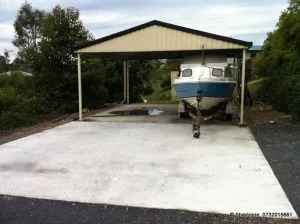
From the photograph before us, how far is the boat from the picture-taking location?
11047 mm

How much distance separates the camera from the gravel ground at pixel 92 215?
407cm

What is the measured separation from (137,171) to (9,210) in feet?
7.24

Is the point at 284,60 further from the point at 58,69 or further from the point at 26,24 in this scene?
the point at 26,24

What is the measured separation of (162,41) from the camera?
448 inches

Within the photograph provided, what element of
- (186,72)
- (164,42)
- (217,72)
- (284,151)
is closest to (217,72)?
(217,72)

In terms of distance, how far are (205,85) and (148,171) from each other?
217 inches

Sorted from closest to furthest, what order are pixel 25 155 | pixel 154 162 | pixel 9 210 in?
pixel 9 210
pixel 154 162
pixel 25 155

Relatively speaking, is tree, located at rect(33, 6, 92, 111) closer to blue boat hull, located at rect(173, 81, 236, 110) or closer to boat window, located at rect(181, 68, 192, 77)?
boat window, located at rect(181, 68, 192, 77)

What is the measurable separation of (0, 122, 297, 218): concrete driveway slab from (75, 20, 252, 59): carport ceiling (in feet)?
9.58

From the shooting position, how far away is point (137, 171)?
19.8 feet

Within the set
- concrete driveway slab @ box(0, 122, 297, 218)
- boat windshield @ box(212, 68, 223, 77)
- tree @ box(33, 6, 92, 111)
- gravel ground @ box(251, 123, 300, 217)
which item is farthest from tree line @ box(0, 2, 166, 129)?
gravel ground @ box(251, 123, 300, 217)

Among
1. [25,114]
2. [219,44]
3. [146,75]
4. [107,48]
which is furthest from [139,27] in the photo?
[146,75]

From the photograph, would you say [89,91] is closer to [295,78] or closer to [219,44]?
[219,44]

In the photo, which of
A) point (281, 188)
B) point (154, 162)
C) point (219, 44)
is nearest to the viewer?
point (281, 188)
